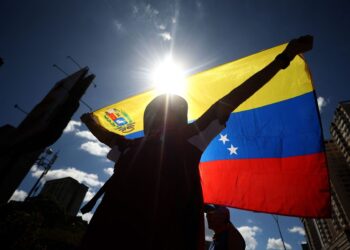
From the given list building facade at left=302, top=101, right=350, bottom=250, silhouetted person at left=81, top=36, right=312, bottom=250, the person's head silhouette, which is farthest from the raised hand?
building facade at left=302, top=101, right=350, bottom=250

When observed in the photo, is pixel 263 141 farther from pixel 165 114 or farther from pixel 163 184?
pixel 163 184

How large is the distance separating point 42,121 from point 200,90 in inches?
126

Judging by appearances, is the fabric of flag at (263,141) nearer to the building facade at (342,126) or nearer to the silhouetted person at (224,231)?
the silhouetted person at (224,231)

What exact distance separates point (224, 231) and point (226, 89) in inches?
85.6

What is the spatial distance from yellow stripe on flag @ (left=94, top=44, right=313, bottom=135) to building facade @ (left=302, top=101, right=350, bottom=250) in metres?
73.9

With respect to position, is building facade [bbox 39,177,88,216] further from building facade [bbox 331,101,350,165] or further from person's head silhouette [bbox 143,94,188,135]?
building facade [bbox 331,101,350,165]

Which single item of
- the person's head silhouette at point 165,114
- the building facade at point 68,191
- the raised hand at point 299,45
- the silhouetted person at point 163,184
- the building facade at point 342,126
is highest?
the building facade at point 342,126

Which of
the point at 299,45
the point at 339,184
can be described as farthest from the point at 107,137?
the point at 339,184

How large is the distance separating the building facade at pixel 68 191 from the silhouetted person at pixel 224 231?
95.0 m

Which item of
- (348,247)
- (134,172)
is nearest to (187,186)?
(134,172)

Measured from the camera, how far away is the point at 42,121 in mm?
1055

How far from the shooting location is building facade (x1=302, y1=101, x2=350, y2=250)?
244ft

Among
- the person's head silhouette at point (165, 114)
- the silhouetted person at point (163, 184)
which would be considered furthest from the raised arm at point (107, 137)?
the person's head silhouette at point (165, 114)

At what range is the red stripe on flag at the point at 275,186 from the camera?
2395mm
